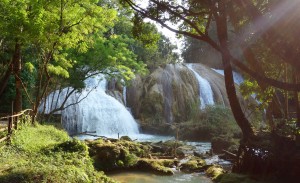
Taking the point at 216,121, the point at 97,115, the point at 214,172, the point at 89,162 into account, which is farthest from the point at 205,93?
the point at 89,162

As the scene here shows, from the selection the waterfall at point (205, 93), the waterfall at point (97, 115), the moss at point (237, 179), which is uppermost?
the waterfall at point (205, 93)

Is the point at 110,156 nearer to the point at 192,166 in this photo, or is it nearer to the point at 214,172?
the point at 192,166

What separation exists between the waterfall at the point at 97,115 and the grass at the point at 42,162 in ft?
39.0

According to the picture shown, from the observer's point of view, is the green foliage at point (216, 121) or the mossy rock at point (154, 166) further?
the green foliage at point (216, 121)

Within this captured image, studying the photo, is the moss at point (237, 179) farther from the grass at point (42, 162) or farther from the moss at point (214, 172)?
the grass at point (42, 162)

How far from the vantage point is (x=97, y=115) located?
24328 millimetres

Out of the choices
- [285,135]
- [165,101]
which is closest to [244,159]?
[285,135]

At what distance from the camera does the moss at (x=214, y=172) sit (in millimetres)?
11630

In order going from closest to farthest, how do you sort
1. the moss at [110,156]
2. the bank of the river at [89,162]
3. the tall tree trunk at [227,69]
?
1. the bank of the river at [89,162]
2. the tall tree trunk at [227,69]
3. the moss at [110,156]

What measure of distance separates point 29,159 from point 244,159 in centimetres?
625

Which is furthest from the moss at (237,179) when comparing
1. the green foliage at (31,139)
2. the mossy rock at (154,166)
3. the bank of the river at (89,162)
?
the green foliage at (31,139)

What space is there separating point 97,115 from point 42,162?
16658 millimetres

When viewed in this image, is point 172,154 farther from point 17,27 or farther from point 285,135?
point 17,27

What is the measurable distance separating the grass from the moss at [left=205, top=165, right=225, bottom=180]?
183 inches
